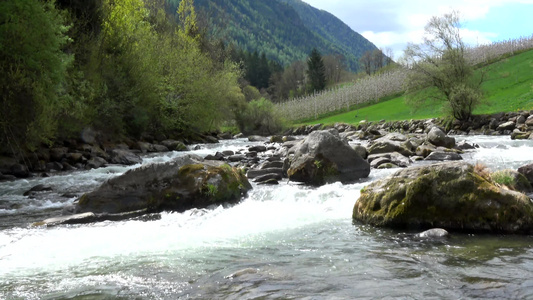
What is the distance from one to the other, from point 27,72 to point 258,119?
40.1 metres

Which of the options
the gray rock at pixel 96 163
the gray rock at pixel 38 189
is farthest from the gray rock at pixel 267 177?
the gray rock at pixel 96 163

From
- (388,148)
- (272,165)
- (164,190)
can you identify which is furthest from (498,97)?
(164,190)

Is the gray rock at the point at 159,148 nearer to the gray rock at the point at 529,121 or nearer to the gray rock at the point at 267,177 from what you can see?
the gray rock at the point at 267,177

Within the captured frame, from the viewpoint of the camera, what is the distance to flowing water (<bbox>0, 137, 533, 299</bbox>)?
4.98 metres

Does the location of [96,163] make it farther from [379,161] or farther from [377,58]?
[377,58]

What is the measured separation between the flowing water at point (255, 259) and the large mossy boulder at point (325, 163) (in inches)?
139

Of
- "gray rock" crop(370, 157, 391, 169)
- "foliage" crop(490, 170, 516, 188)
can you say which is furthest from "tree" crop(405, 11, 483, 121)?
"foliage" crop(490, 170, 516, 188)

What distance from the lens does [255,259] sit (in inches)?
253

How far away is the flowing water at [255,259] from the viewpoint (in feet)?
16.3

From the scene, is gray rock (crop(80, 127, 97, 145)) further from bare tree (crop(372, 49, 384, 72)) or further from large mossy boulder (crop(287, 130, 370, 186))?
bare tree (crop(372, 49, 384, 72))

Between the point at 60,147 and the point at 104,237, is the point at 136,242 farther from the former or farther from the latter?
the point at 60,147

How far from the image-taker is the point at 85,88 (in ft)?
74.5

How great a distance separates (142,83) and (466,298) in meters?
28.0

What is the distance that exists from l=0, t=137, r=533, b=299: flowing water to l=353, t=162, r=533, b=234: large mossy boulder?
0.35 m
